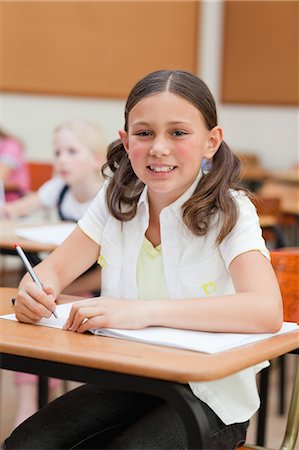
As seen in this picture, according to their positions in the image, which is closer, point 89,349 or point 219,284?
point 89,349

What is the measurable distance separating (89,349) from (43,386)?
1.48 metres

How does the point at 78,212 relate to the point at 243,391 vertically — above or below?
above

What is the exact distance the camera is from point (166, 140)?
5.59ft

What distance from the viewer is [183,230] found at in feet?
5.90

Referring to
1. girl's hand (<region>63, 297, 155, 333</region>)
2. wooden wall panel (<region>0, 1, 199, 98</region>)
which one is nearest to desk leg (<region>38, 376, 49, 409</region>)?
girl's hand (<region>63, 297, 155, 333</region>)

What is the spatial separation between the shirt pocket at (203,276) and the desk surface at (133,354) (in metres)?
0.22

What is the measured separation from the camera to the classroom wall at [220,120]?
6977 mm

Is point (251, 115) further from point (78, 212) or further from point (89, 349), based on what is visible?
point (89, 349)

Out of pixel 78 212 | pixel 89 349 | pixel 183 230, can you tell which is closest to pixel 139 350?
pixel 89 349

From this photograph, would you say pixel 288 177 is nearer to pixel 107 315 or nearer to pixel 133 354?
pixel 107 315

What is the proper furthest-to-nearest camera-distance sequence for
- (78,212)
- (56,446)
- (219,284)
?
1. (78,212)
2. (219,284)
3. (56,446)

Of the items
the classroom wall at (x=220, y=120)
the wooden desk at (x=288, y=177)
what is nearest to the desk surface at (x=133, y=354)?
the wooden desk at (x=288, y=177)

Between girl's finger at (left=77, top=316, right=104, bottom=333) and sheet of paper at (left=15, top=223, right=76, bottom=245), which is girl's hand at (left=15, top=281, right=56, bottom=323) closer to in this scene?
girl's finger at (left=77, top=316, right=104, bottom=333)

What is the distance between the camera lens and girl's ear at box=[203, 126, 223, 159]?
5.94ft
